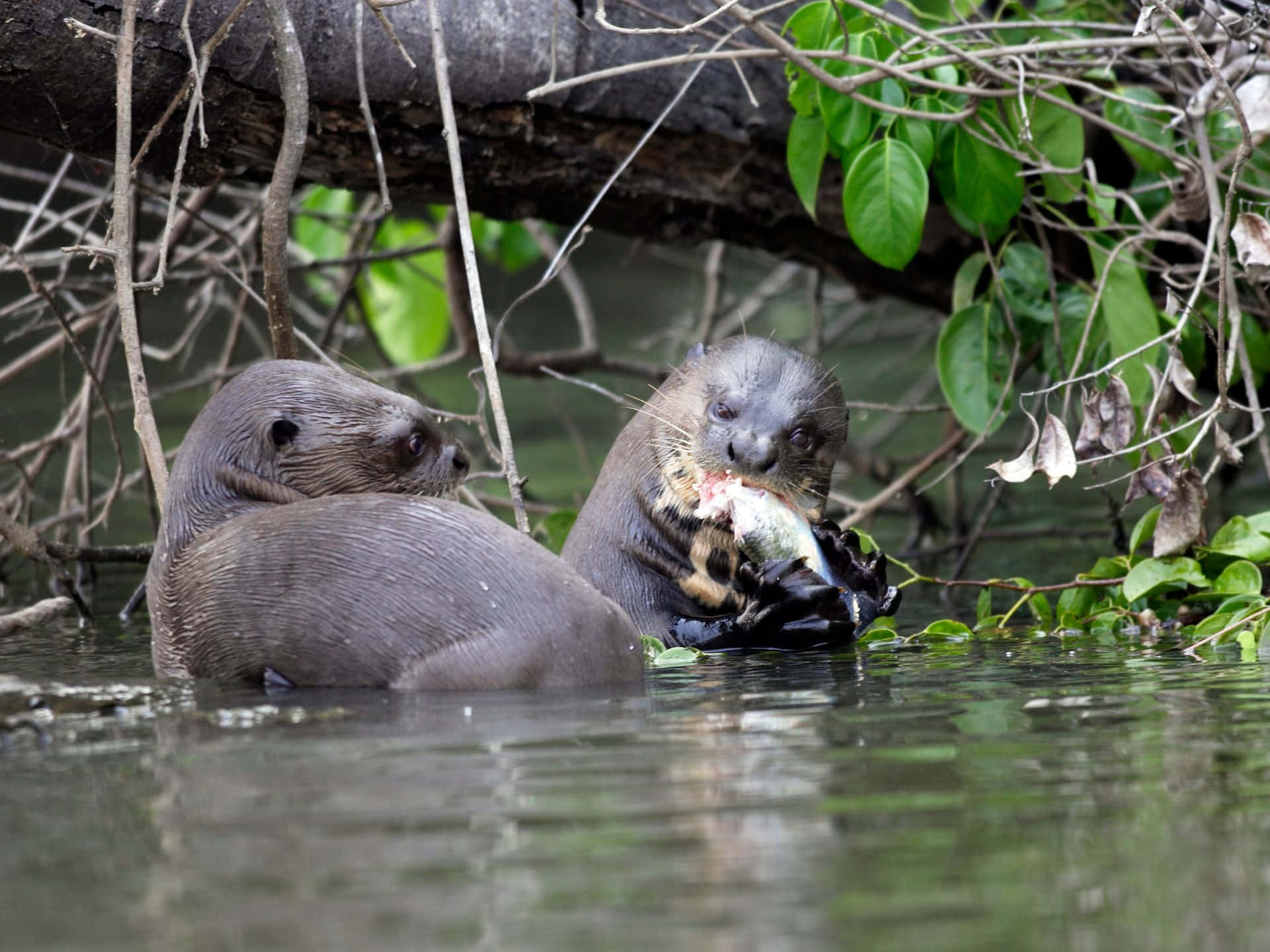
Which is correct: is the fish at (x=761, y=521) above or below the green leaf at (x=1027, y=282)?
below

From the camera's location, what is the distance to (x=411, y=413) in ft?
10.1

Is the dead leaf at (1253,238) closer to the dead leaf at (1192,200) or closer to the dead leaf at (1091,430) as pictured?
the dead leaf at (1091,430)

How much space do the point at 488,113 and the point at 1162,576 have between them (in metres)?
1.72

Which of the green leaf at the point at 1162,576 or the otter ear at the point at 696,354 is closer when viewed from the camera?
the green leaf at the point at 1162,576

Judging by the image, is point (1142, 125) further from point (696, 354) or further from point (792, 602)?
point (792, 602)

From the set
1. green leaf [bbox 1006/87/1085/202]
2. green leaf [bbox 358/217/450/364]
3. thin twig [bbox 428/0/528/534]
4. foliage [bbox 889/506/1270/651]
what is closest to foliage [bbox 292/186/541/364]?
green leaf [bbox 358/217/450/364]

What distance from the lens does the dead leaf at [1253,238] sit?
3166 mm

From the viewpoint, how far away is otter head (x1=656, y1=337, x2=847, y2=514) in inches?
137

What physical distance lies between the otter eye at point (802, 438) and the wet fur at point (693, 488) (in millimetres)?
18

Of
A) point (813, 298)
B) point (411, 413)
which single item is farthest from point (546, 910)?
point (813, 298)

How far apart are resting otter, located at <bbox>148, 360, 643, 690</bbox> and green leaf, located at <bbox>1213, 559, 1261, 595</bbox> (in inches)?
50.5

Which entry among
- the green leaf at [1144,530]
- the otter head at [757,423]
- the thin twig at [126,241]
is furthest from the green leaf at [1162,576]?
the thin twig at [126,241]

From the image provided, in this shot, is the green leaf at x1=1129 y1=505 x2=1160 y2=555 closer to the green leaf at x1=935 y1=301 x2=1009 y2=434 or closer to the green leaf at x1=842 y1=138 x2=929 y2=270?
the green leaf at x1=935 y1=301 x2=1009 y2=434

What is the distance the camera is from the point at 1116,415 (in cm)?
Answer: 332
